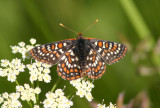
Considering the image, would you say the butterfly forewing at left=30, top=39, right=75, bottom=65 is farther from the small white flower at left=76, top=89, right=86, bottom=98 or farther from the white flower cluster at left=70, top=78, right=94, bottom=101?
the small white flower at left=76, top=89, right=86, bottom=98

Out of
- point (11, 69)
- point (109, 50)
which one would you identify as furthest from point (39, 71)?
point (109, 50)

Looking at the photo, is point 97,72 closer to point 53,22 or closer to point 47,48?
point 47,48

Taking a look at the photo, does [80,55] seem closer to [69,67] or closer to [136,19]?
[69,67]

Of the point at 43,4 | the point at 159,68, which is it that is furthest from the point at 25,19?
the point at 159,68

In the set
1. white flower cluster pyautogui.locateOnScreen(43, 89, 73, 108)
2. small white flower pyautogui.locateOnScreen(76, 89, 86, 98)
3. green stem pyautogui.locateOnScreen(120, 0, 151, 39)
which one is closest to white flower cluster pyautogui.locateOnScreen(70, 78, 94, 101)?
small white flower pyautogui.locateOnScreen(76, 89, 86, 98)

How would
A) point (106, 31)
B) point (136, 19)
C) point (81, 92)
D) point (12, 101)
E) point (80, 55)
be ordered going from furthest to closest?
point (106, 31)
point (136, 19)
point (80, 55)
point (81, 92)
point (12, 101)

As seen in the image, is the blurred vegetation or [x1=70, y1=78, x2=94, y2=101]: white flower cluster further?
the blurred vegetation

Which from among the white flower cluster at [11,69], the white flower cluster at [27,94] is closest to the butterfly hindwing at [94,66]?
the white flower cluster at [27,94]
